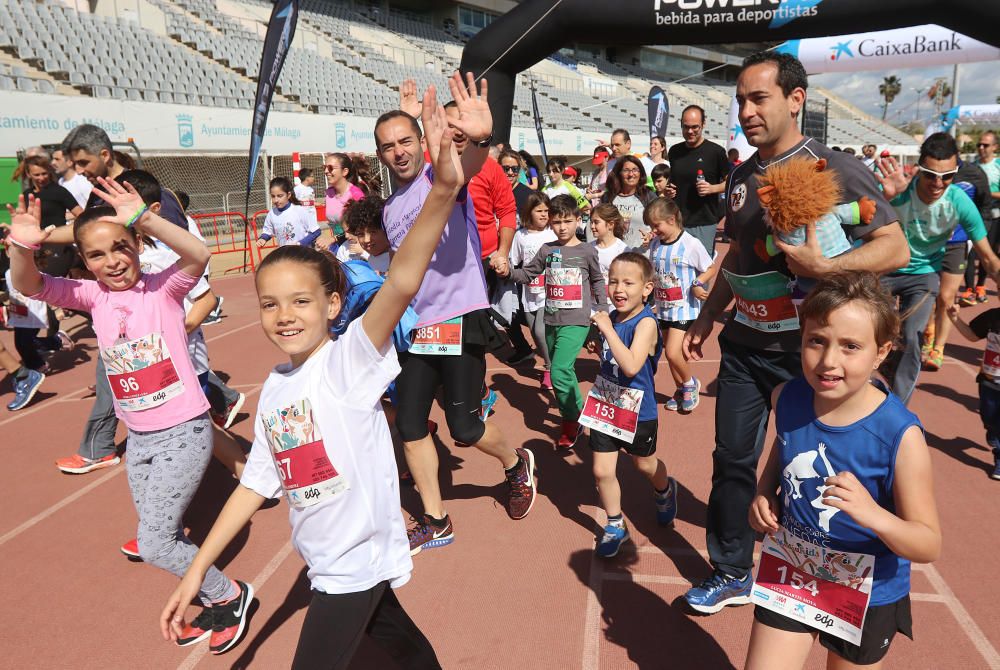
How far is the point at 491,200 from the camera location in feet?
14.3

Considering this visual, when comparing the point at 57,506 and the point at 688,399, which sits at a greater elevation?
the point at 688,399

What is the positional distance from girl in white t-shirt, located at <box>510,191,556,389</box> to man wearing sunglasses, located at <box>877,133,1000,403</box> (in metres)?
2.56

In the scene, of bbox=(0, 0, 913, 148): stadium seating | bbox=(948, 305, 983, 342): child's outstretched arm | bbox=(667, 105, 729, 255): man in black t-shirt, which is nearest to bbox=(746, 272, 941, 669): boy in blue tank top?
bbox=(948, 305, 983, 342): child's outstretched arm

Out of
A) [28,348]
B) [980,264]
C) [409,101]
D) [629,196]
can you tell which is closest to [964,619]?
[409,101]

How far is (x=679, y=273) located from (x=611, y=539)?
257 cm

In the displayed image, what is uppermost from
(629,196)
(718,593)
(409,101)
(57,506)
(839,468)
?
(409,101)

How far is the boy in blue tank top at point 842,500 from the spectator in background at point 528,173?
20.3 ft

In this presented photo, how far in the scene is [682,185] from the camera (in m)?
6.75

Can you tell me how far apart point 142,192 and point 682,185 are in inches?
198

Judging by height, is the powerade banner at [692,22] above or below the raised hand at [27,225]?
above

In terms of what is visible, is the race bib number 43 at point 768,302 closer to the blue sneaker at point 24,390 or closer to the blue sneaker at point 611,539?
the blue sneaker at point 611,539

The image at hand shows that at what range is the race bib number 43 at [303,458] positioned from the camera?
1852mm

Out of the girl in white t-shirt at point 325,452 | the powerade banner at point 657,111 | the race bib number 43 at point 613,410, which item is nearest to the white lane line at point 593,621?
the race bib number 43 at point 613,410

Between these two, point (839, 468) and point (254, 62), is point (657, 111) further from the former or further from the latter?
point (254, 62)
